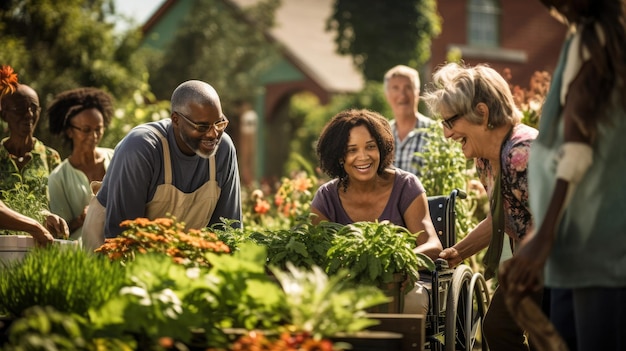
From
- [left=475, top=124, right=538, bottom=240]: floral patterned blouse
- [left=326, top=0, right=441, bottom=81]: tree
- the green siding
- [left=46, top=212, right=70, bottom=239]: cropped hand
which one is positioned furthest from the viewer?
the green siding

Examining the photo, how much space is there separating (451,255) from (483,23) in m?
29.1

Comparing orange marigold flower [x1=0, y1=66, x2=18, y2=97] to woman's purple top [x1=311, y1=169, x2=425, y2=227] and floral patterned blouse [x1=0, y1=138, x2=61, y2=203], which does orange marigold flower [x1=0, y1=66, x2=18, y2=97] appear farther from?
woman's purple top [x1=311, y1=169, x2=425, y2=227]

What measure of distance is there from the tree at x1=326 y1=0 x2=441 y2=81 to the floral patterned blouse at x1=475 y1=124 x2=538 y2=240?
21931 mm

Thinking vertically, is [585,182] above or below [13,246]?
above

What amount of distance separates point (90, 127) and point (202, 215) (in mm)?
2137

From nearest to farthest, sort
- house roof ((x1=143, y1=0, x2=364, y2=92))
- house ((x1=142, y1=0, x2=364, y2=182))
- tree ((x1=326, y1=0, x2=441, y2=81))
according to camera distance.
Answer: tree ((x1=326, y1=0, x2=441, y2=81))
house roof ((x1=143, y1=0, x2=364, y2=92))
house ((x1=142, y1=0, x2=364, y2=182))

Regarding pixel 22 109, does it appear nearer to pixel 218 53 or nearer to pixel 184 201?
pixel 184 201

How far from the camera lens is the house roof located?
111 ft

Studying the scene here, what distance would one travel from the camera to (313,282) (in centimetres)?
394

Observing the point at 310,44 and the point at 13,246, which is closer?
the point at 13,246

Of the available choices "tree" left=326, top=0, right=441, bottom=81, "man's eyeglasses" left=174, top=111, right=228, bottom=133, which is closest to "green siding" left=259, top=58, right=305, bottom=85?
"tree" left=326, top=0, right=441, bottom=81

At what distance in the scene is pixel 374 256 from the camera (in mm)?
4953

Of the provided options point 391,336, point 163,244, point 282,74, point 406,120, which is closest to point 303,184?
point 406,120

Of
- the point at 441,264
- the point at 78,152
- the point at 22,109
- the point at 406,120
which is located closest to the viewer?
the point at 441,264
